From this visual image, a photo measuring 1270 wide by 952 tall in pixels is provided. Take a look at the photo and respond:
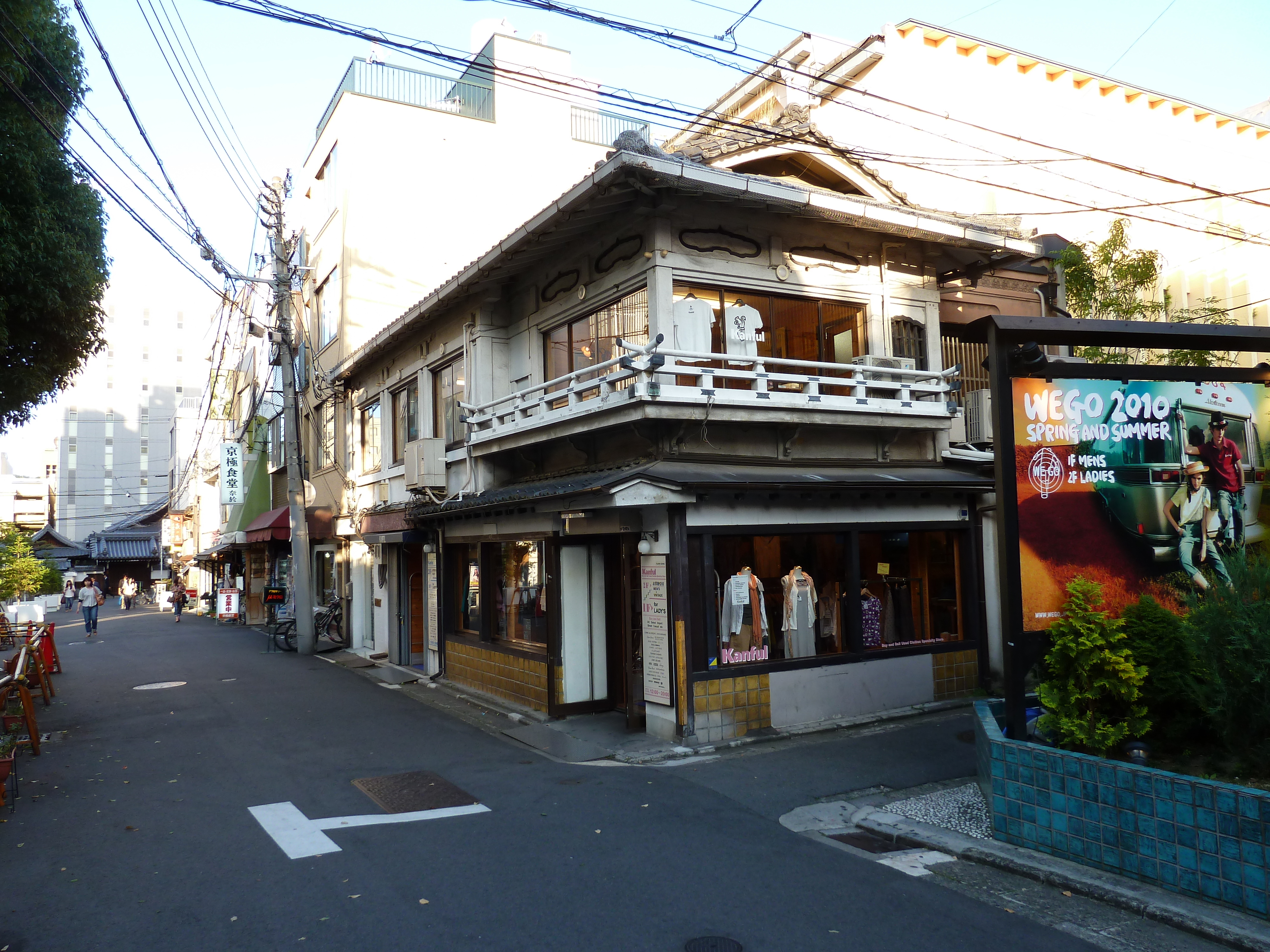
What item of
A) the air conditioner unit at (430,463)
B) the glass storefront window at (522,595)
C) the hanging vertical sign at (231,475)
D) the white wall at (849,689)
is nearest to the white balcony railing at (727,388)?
the glass storefront window at (522,595)

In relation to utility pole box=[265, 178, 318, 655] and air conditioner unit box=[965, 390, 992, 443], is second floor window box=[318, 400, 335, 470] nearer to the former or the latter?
utility pole box=[265, 178, 318, 655]

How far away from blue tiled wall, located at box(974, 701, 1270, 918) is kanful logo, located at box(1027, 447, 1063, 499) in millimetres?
1913

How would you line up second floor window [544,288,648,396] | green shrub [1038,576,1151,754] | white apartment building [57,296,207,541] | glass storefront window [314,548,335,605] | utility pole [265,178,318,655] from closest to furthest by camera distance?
green shrub [1038,576,1151,754] < second floor window [544,288,648,396] < utility pole [265,178,318,655] < glass storefront window [314,548,335,605] < white apartment building [57,296,207,541]

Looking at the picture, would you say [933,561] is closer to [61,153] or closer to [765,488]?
[765,488]

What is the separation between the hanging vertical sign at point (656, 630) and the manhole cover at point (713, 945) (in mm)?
5270

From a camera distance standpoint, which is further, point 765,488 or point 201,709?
point 201,709

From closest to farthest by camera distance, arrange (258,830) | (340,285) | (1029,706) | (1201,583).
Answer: (1201,583) → (258,830) → (1029,706) → (340,285)

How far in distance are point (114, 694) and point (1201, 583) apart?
53.8 feet

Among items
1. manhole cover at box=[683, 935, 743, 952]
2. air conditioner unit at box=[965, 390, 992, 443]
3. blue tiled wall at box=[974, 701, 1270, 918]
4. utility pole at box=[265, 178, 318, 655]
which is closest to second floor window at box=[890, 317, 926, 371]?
air conditioner unit at box=[965, 390, 992, 443]

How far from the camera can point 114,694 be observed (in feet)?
50.7

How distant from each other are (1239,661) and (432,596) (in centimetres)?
1376

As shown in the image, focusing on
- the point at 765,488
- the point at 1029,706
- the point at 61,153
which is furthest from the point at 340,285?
the point at 1029,706

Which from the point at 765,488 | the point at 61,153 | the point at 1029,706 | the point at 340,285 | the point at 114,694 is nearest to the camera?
the point at 1029,706

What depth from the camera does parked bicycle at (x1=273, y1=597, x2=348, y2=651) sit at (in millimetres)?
22422
